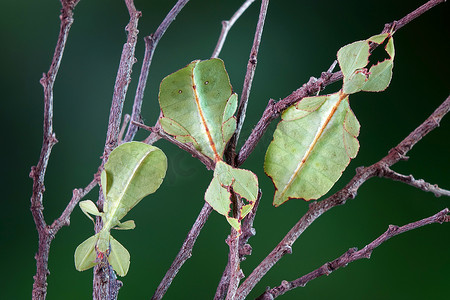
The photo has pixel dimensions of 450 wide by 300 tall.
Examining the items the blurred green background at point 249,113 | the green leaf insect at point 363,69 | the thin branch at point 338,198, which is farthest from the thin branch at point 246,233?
the blurred green background at point 249,113

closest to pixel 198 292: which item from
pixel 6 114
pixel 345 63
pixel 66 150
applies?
pixel 66 150

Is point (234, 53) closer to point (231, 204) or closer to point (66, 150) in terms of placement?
point (66, 150)

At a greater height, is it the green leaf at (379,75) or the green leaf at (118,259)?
the green leaf at (379,75)

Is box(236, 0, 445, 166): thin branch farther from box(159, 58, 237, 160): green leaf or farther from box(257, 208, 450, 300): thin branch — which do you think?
box(257, 208, 450, 300): thin branch

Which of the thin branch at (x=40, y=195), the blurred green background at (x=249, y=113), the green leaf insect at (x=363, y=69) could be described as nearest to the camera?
the green leaf insect at (x=363, y=69)

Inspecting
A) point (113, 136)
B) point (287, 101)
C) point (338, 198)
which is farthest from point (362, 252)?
point (113, 136)

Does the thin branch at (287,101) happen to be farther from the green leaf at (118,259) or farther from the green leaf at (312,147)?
the green leaf at (118,259)
